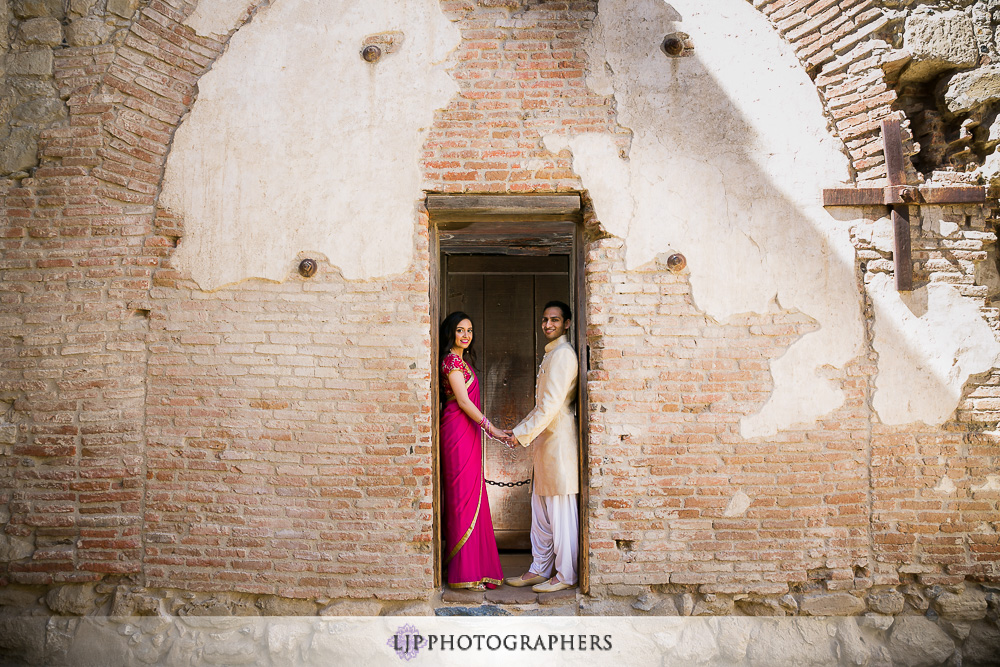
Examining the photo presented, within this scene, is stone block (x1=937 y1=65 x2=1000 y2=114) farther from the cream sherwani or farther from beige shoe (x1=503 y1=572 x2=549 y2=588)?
beige shoe (x1=503 y1=572 x2=549 y2=588)

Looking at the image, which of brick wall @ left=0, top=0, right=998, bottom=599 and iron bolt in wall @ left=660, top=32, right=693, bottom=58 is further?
iron bolt in wall @ left=660, top=32, right=693, bottom=58

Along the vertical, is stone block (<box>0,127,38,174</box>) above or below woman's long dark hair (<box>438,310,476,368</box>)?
above

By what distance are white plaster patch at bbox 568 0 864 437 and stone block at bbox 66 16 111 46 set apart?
2.88m

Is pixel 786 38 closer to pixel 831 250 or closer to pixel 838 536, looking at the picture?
pixel 831 250

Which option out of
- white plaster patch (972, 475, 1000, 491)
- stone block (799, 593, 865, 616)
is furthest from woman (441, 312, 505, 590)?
white plaster patch (972, 475, 1000, 491)

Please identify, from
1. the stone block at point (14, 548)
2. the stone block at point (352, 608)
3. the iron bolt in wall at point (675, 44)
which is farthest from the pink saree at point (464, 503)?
the stone block at point (14, 548)

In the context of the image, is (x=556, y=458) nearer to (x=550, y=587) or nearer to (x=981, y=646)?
(x=550, y=587)

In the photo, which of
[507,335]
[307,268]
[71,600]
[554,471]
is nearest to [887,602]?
[554,471]

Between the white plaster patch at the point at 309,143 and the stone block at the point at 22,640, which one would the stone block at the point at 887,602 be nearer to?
the white plaster patch at the point at 309,143

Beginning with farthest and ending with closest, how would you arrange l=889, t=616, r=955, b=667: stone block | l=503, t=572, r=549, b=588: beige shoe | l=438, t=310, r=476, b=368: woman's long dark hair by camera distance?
1. l=438, t=310, r=476, b=368: woman's long dark hair
2. l=503, t=572, r=549, b=588: beige shoe
3. l=889, t=616, r=955, b=667: stone block

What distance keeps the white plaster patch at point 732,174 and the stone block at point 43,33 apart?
10.4 ft

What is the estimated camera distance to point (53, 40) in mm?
4086

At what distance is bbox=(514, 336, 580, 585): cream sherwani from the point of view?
13.6 feet

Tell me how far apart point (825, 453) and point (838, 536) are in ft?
1.63
